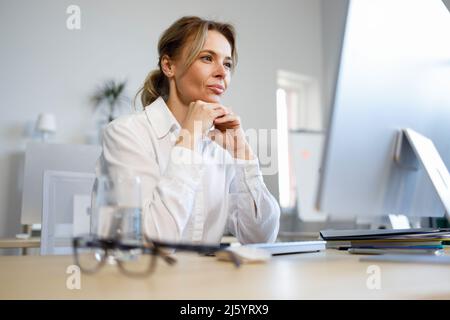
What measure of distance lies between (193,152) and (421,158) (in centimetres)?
53

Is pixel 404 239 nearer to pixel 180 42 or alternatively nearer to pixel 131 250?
pixel 131 250

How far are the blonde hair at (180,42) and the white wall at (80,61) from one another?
2299 millimetres

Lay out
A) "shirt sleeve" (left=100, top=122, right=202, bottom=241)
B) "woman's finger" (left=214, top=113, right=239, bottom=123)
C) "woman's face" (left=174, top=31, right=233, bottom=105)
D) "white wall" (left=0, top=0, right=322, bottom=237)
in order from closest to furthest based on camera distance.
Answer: "shirt sleeve" (left=100, top=122, right=202, bottom=241), "woman's finger" (left=214, top=113, right=239, bottom=123), "woman's face" (left=174, top=31, right=233, bottom=105), "white wall" (left=0, top=0, right=322, bottom=237)

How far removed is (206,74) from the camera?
1606 mm

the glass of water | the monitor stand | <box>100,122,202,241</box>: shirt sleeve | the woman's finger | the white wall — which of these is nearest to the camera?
the glass of water

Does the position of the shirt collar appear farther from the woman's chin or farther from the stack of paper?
the stack of paper

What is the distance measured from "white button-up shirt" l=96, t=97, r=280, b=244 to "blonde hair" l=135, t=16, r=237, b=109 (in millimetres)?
192

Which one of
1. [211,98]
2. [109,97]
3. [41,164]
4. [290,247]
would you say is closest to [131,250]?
[290,247]

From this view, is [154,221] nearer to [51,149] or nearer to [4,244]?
[4,244]

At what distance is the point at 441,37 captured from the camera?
2.93ft

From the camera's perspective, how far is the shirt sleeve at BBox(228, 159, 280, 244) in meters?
1.47

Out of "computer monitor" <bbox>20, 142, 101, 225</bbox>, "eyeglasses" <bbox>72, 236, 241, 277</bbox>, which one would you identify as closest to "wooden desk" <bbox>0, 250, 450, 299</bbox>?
"eyeglasses" <bbox>72, 236, 241, 277</bbox>

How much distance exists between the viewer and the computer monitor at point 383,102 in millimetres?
745
